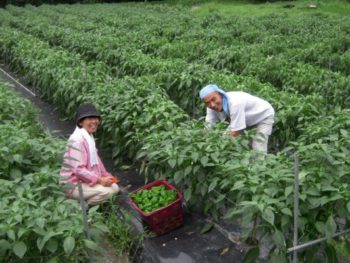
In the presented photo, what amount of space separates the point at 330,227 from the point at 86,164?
2.46 metres

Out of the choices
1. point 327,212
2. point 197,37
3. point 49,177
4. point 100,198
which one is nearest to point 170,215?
point 100,198

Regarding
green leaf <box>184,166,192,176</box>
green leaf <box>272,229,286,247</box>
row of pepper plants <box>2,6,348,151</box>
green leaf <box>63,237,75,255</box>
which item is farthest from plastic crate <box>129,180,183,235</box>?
row of pepper plants <box>2,6,348,151</box>

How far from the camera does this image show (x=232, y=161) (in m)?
3.66

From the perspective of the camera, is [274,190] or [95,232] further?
[274,190]

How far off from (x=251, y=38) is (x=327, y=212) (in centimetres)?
997

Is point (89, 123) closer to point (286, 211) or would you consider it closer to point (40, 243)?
point (40, 243)

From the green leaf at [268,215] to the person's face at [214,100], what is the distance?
180 centimetres

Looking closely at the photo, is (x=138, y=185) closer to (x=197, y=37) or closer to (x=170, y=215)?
(x=170, y=215)

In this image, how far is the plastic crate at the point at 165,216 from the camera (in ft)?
13.4

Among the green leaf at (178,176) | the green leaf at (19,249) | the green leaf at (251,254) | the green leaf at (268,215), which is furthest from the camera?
the green leaf at (178,176)

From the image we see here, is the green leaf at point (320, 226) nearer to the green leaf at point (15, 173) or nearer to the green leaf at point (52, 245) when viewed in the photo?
the green leaf at point (52, 245)

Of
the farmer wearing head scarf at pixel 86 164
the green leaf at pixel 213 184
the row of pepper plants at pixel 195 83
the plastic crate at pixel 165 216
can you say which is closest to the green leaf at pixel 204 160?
the green leaf at pixel 213 184

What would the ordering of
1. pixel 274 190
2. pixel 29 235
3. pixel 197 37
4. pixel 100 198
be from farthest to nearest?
pixel 197 37 → pixel 100 198 → pixel 274 190 → pixel 29 235

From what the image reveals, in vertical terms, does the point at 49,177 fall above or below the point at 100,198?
above
